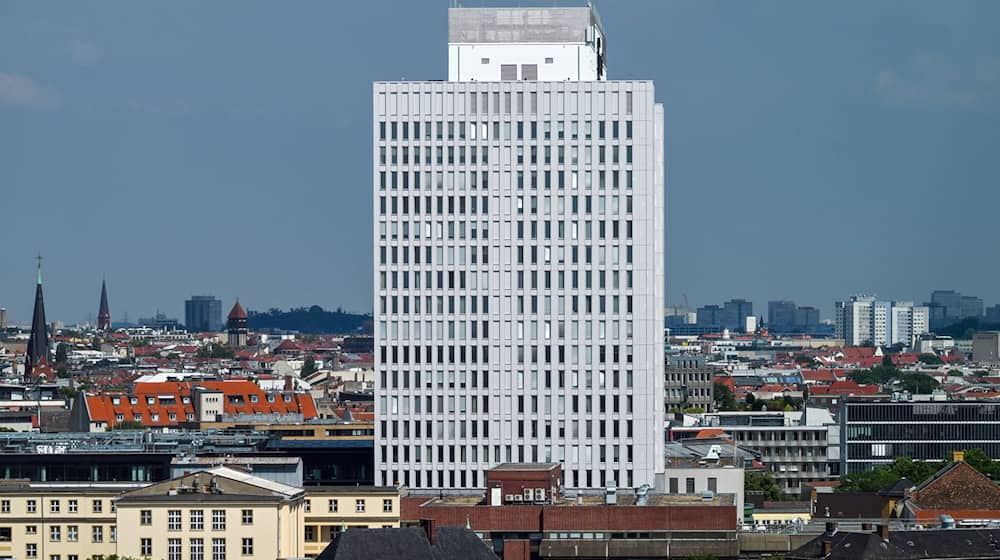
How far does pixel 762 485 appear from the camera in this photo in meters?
186

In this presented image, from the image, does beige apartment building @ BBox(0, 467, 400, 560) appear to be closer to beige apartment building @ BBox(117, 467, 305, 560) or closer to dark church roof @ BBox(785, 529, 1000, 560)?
beige apartment building @ BBox(117, 467, 305, 560)

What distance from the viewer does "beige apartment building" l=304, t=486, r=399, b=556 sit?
127000 millimetres

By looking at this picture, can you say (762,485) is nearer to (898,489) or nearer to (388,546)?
(898,489)

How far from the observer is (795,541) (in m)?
127

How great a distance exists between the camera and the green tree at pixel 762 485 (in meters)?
182

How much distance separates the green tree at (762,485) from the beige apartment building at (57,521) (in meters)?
65.6

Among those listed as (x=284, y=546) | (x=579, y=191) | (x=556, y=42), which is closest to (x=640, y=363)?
(x=579, y=191)

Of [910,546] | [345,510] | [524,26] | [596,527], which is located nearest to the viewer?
[910,546]

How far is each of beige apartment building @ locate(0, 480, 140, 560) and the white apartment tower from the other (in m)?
→ 32.4

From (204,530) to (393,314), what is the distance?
38.8 m

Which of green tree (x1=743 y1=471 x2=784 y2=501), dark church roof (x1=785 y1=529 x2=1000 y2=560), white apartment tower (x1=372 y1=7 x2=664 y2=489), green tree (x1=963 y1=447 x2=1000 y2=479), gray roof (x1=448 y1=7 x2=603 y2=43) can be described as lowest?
green tree (x1=743 y1=471 x2=784 y2=501)

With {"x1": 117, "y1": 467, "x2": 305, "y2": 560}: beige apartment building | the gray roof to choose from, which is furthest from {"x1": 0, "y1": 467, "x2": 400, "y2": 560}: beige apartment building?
the gray roof

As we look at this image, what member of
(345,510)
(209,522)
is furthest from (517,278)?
(209,522)

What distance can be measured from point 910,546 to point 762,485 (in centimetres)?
6586
